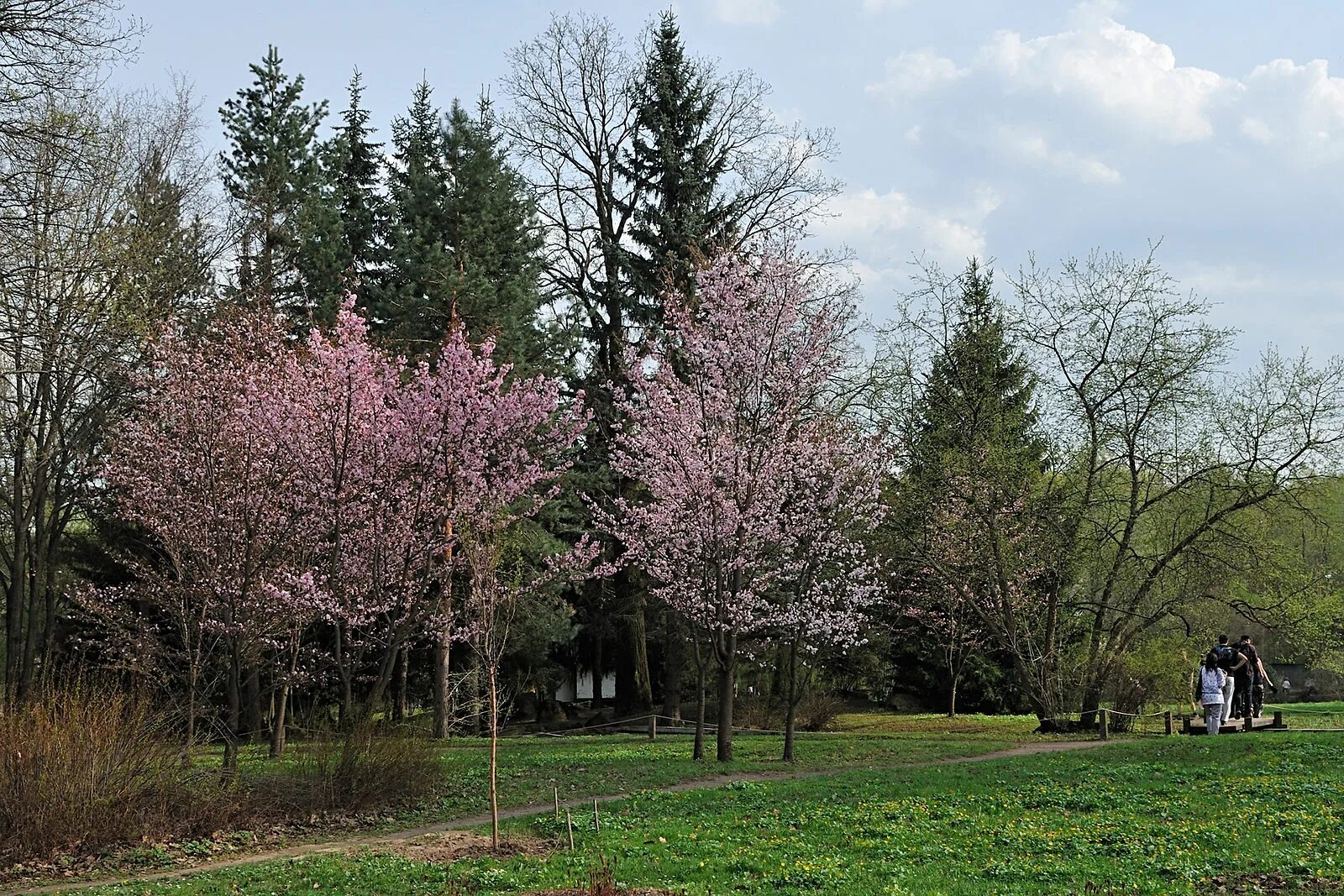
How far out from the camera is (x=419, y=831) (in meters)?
11.7

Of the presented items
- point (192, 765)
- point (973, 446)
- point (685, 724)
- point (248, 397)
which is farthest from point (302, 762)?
point (973, 446)

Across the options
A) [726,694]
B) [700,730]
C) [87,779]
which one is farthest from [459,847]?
[726,694]

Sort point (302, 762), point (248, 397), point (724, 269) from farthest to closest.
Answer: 1. point (724, 269)
2. point (248, 397)
3. point (302, 762)

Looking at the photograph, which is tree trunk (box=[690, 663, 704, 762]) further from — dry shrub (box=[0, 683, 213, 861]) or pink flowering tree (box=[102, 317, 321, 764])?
dry shrub (box=[0, 683, 213, 861])

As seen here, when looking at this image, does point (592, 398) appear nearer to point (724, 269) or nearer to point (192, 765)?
point (724, 269)

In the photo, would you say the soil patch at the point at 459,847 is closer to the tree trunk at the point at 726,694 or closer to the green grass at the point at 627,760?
the green grass at the point at 627,760

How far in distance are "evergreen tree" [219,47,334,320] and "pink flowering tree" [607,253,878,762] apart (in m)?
11.0

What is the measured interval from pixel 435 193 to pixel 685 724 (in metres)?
15.2

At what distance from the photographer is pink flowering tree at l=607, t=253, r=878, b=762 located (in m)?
17.6

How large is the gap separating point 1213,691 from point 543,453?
1450 cm

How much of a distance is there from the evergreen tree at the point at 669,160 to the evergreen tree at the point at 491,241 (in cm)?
309

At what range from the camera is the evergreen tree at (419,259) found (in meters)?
25.4

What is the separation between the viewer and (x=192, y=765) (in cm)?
1242

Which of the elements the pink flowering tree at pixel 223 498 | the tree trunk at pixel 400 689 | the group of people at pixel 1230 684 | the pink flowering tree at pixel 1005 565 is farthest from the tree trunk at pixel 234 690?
the group of people at pixel 1230 684
